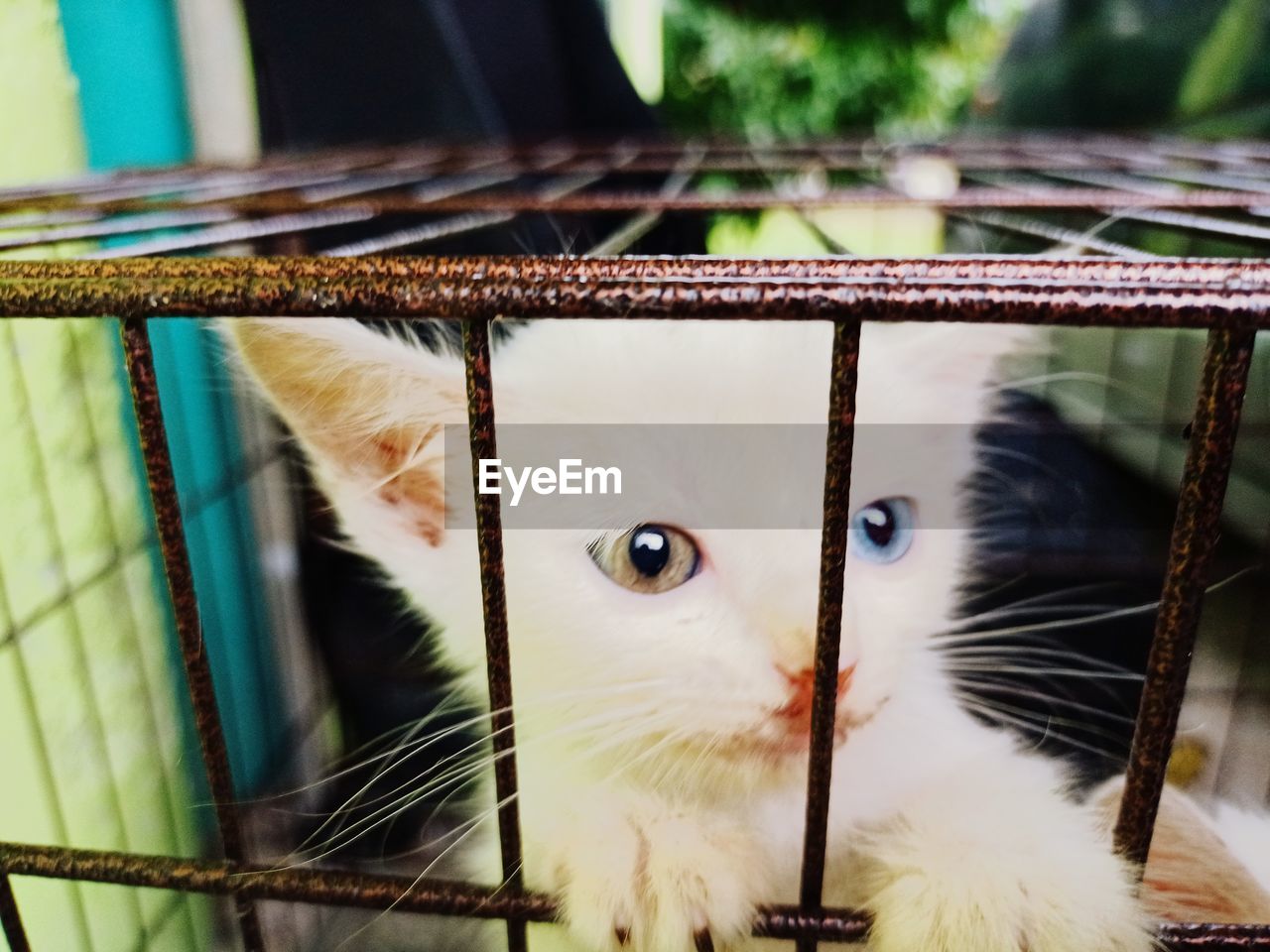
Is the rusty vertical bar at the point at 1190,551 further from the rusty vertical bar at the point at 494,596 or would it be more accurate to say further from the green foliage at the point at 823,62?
the green foliage at the point at 823,62

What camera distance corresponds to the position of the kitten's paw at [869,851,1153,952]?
423mm

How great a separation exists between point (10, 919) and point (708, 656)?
0.38 m

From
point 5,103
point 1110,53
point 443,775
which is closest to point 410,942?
point 443,775

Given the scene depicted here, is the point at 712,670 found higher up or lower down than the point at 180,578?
lower down

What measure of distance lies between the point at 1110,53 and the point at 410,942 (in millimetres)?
1787

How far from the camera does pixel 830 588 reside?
370mm

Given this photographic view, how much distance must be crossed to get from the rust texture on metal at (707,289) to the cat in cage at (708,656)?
84 millimetres

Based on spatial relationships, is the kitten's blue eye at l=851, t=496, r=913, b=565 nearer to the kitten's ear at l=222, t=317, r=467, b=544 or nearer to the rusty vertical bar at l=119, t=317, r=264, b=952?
the kitten's ear at l=222, t=317, r=467, b=544

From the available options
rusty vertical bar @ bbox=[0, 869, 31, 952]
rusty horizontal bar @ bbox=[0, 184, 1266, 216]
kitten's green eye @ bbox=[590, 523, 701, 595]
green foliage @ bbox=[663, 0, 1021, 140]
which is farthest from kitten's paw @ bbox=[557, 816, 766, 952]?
green foliage @ bbox=[663, 0, 1021, 140]

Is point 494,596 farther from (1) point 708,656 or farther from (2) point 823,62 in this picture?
(2) point 823,62

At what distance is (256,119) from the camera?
1088 mm
